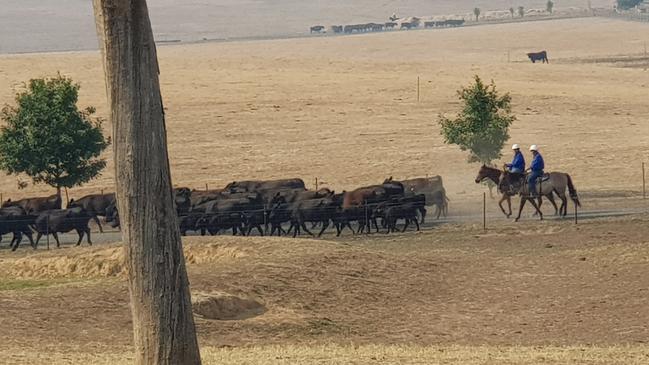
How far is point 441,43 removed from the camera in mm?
163750

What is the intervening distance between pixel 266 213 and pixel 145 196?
91.9 ft

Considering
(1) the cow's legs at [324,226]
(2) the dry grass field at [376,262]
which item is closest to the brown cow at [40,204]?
(2) the dry grass field at [376,262]

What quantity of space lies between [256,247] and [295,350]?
37.0ft

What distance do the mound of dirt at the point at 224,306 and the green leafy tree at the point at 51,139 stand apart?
2338 cm

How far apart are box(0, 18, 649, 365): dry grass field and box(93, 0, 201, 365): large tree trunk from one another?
14.9 ft

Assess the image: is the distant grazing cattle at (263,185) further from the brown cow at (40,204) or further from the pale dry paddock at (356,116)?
the pale dry paddock at (356,116)

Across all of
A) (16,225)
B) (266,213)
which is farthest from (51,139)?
(266,213)

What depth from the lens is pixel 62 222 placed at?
129 feet

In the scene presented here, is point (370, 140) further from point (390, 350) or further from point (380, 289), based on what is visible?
point (390, 350)

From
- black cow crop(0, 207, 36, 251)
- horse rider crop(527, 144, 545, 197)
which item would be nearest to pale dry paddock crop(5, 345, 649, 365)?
black cow crop(0, 207, 36, 251)

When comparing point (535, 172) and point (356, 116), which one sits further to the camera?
point (356, 116)

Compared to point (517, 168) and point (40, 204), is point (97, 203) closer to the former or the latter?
A: point (40, 204)

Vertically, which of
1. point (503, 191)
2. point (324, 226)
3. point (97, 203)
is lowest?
point (324, 226)

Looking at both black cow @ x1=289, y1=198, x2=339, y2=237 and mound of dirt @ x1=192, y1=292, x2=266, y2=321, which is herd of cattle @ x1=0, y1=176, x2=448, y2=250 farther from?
mound of dirt @ x1=192, y1=292, x2=266, y2=321
